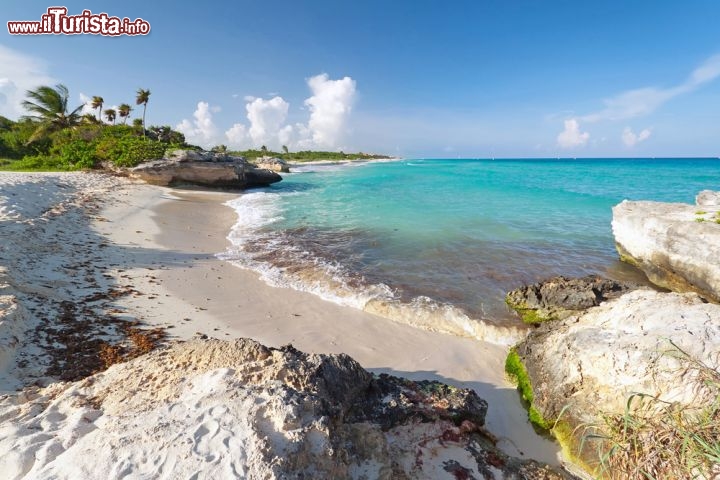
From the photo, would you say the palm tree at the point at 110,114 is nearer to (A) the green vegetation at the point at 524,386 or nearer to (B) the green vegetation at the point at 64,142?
(B) the green vegetation at the point at 64,142

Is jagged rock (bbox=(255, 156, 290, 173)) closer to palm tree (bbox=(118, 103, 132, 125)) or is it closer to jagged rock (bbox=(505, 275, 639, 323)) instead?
palm tree (bbox=(118, 103, 132, 125))

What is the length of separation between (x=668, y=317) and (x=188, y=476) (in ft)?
18.4

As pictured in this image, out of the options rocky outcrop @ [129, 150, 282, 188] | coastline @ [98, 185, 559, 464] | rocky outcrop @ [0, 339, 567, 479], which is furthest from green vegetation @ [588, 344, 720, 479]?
rocky outcrop @ [129, 150, 282, 188]

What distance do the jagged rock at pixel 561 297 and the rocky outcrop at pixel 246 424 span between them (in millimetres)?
3897

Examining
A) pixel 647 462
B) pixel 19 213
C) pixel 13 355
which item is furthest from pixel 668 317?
pixel 19 213

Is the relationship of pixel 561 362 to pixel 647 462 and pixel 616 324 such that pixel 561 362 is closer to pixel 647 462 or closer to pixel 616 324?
pixel 616 324

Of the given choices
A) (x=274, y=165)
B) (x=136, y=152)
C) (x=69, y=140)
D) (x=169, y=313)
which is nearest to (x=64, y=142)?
(x=69, y=140)

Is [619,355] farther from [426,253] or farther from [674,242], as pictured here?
[674,242]

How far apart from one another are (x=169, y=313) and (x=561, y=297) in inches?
303

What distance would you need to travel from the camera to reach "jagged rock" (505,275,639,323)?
21.5ft

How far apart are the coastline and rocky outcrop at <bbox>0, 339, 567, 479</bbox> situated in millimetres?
1050

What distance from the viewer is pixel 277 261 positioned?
9.92 meters

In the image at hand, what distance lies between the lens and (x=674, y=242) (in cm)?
880

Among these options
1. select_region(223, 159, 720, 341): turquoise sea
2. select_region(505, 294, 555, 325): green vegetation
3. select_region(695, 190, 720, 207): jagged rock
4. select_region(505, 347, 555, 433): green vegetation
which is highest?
select_region(695, 190, 720, 207): jagged rock
